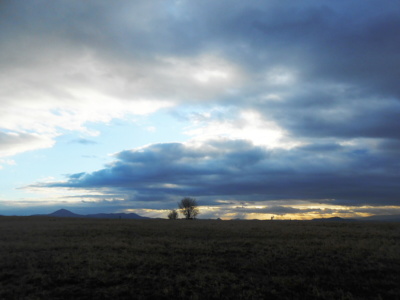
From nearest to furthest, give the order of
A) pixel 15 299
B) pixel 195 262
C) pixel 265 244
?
pixel 15 299
pixel 195 262
pixel 265 244

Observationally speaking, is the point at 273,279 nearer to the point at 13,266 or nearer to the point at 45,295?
the point at 45,295

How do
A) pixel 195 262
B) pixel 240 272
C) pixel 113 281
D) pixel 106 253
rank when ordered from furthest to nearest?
pixel 106 253
pixel 195 262
pixel 240 272
pixel 113 281

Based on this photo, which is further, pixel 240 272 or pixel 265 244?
pixel 265 244

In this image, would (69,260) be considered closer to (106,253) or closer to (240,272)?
(106,253)

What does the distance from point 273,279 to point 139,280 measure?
6.76 m

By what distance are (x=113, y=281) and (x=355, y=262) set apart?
1479 centimetres

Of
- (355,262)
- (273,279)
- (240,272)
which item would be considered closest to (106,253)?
(240,272)

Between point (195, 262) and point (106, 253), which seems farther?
point (106, 253)

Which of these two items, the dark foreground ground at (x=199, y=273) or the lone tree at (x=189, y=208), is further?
the lone tree at (x=189, y=208)

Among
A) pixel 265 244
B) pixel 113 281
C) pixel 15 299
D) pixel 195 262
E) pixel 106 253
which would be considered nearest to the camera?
pixel 15 299

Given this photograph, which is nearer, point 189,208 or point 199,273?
point 199,273

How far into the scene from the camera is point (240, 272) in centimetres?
1609

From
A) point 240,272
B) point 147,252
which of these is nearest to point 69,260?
point 147,252

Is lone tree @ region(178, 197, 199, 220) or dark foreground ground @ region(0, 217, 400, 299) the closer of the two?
dark foreground ground @ region(0, 217, 400, 299)
